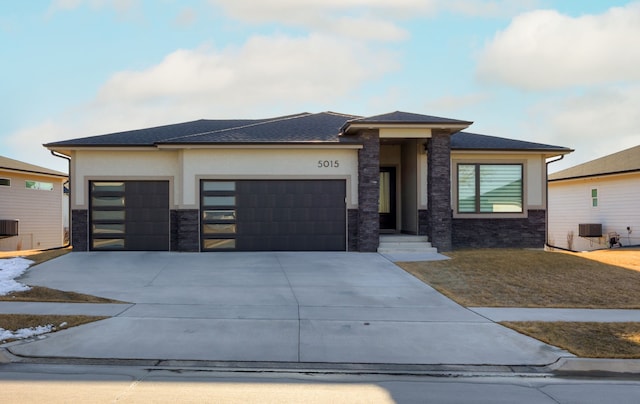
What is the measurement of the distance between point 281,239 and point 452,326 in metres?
9.20

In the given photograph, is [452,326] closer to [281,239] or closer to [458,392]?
[458,392]

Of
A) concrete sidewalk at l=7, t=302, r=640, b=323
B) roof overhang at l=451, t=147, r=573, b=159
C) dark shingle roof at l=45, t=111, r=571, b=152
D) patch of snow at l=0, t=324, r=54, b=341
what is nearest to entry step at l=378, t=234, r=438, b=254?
roof overhang at l=451, t=147, r=573, b=159

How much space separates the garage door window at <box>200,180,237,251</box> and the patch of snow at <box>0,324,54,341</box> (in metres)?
9.10

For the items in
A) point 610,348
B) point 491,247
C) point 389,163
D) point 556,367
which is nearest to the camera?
point 556,367

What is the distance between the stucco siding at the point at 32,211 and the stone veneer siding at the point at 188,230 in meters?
13.5

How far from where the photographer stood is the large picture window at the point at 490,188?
61.2ft

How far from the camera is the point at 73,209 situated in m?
17.4

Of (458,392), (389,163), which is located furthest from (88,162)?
(458,392)

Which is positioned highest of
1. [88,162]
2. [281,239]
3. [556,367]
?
[88,162]

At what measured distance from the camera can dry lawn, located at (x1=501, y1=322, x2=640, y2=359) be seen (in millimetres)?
7234

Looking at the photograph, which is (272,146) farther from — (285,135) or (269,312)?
(269,312)

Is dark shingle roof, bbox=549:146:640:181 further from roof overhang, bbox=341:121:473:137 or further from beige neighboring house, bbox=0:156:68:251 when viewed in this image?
beige neighboring house, bbox=0:156:68:251

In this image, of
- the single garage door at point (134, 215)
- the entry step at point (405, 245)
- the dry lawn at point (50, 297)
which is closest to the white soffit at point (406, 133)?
the entry step at point (405, 245)

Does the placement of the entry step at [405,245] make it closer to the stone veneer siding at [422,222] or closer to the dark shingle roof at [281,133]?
the stone veneer siding at [422,222]
